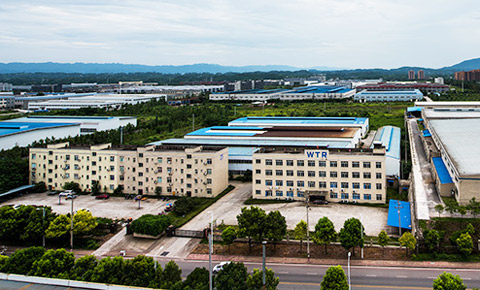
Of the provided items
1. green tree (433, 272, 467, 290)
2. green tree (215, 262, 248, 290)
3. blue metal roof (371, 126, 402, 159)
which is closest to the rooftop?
blue metal roof (371, 126, 402, 159)

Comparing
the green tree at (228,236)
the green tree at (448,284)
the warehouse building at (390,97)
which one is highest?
the warehouse building at (390,97)

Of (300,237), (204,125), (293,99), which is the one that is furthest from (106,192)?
(293,99)

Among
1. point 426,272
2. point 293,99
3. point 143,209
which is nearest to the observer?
point 426,272

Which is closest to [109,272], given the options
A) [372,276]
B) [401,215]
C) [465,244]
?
[372,276]

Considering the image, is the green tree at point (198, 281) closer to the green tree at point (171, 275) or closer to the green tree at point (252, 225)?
the green tree at point (171, 275)

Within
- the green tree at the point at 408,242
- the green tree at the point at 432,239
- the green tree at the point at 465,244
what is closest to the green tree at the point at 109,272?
the green tree at the point at 408,242

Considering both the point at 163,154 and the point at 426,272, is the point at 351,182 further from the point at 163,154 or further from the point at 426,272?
the point at 163,154

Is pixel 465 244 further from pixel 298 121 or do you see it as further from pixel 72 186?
pixel 298 121
